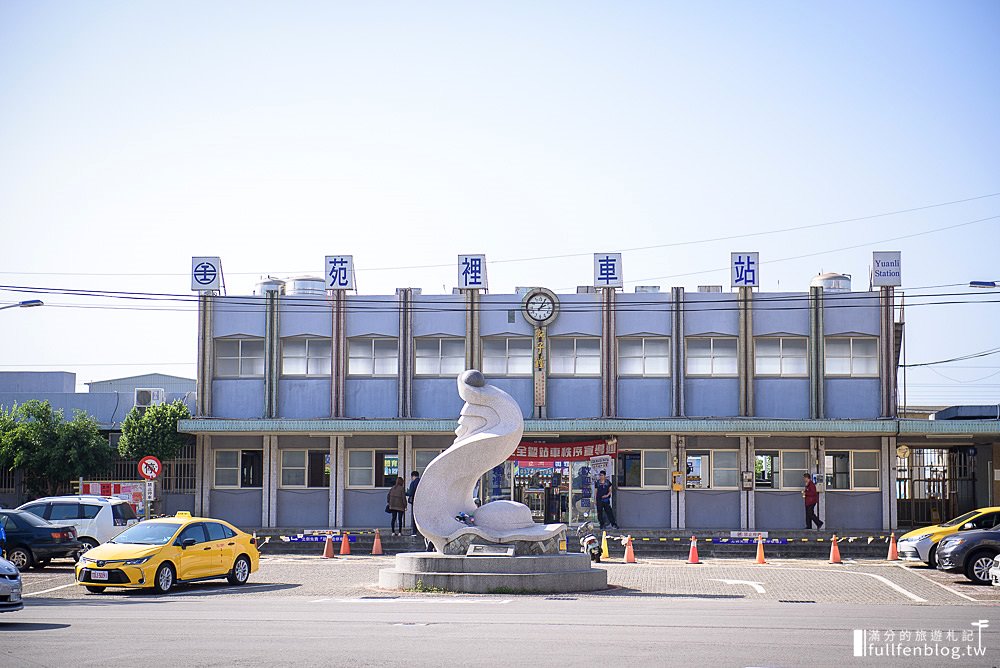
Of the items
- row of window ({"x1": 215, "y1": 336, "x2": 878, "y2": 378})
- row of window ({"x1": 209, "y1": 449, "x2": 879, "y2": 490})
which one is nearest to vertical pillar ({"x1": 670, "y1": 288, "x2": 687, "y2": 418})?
row of window ({"x1": 215, "y1": 336, "x2": 878, "y2": 378})

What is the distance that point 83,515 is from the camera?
2975cm

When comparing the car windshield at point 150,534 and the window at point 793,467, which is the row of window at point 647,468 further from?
the car windshield at point 150,534

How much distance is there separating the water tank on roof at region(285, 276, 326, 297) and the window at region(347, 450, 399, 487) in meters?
5.38

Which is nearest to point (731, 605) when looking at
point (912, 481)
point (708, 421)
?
point (708, 421)

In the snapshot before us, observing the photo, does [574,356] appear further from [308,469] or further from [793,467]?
[308,469]

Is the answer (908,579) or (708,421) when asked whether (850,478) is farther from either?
(908,579)

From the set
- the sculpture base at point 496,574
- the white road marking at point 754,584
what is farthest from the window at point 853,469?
the sculpture base at point 496,574

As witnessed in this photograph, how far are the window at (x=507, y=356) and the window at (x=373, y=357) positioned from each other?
299cm

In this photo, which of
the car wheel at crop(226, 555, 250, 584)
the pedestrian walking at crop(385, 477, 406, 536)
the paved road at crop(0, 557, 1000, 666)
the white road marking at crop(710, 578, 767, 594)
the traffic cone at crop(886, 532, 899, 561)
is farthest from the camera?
the pedestrian walking at crop(385, 477, 406, 536)

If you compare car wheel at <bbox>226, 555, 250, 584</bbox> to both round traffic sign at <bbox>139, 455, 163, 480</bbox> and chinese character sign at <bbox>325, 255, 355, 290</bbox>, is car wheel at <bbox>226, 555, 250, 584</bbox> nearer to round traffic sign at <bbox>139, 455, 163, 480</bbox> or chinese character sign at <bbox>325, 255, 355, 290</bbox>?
round traffic sign at <bbox>139, 455, 163, 480</bbox>

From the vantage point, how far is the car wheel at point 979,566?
2573cm

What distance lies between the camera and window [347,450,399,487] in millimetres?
40688

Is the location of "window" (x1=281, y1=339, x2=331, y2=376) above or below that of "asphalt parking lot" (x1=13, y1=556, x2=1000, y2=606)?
above

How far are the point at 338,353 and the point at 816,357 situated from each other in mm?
15265
